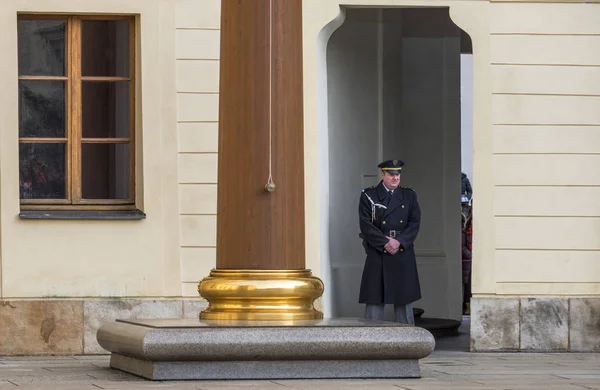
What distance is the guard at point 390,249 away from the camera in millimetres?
13930

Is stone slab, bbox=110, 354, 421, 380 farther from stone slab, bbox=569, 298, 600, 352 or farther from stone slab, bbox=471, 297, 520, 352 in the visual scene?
stone slab, bbox=569, 298, 600, 352

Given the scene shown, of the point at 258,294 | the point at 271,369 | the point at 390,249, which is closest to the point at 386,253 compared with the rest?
the point at 390,249

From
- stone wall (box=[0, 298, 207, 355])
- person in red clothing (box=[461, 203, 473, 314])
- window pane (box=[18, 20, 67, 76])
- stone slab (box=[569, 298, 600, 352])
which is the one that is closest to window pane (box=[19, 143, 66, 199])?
window pane (box=[18, 20, 67, 76])

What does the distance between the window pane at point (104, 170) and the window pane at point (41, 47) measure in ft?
2.51

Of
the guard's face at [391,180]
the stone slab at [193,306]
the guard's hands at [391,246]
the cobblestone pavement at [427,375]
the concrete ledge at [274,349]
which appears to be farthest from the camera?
the guard's face at [391,180]

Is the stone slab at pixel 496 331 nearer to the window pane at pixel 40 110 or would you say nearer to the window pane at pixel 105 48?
the window pane at pixel 105 48

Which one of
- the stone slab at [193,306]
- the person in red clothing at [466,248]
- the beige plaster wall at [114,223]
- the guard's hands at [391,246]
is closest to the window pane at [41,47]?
Result: the beige plaster wall at [114,223]

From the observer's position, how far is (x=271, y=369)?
32.2 ft

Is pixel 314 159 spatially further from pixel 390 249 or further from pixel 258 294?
pixel 258 294

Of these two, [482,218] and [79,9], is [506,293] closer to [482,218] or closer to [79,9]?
[482,218]

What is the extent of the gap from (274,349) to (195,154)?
3.98 m

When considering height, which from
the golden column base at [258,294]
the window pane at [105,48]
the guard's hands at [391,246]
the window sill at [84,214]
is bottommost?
the golden column base at [258,294]

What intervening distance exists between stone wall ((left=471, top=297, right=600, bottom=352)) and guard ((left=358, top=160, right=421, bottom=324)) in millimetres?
690

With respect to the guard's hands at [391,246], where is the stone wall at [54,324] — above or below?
below
